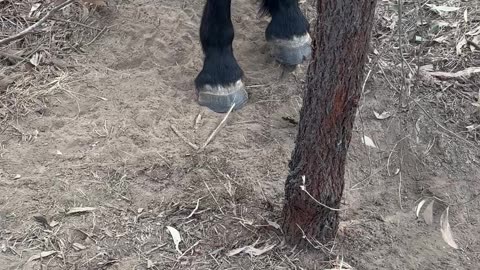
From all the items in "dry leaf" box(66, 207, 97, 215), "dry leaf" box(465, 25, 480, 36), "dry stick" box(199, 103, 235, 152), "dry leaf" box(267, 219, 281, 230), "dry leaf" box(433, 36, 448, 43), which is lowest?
"dry leaf" box(66, 207, 97, 215)

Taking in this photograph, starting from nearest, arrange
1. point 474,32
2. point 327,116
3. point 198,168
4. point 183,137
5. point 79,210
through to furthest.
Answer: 1. point 327,116
2. point 79,210
3. point 198,168
4. point 183,137
5. point 474,32

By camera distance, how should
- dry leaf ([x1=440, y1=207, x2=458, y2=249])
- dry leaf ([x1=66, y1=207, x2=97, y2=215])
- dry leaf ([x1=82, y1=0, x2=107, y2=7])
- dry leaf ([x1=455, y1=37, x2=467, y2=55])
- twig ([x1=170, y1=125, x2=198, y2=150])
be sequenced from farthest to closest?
dry leaf ([x1=82, y1=0, x2=107, y2=7]), dry leaf ([x1=455, y1=37, x2=467, y2=55]), twig ([x1=170, y1=125, x2=198, y2=150]), dry leaf ([x1=66, y1=207, x2=97, y2=215]), dry leaf ([x1=440, y1=207, x2=458, y2=249])

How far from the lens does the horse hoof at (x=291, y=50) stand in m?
3.20

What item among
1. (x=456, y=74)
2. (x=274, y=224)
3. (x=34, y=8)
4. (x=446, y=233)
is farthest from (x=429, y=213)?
(x=34, y=8)

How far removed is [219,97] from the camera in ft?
9.79

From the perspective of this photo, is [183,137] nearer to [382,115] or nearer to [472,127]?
[382,115]

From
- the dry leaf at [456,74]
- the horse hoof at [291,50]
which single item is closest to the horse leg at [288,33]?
the horse hoof at [291,50]

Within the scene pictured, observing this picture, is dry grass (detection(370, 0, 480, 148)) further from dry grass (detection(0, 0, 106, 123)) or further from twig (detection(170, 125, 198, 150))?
dry grass (detection(0, 0, 106, 123))

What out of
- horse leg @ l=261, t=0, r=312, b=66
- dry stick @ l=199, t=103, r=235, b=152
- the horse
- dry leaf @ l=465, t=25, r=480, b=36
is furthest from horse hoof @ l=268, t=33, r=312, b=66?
dry leaf @ l=465, t=25, r=480, b=36

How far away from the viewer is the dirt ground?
2.40m

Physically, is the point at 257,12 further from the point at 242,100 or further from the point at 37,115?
the point at 37,115

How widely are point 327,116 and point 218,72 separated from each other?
0.95m

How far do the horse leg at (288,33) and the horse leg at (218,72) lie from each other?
281 millimetres

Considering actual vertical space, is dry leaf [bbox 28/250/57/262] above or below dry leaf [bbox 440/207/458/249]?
below
